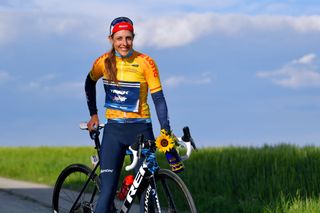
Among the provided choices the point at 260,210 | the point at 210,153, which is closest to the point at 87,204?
the point at 260,210

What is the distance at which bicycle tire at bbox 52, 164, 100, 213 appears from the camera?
7.14 meters

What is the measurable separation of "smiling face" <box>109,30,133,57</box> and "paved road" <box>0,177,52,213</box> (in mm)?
4782

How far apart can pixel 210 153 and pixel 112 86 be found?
1153 cm

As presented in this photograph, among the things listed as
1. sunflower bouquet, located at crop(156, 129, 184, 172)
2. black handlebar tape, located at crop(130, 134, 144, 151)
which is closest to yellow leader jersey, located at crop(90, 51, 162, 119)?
black handlebar tape, located at crop(130, 134, 144, 151)

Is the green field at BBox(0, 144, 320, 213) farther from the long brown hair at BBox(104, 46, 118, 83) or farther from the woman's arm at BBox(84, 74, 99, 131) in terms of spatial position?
the long brown hair at BBox(104, 46, 118, 83)

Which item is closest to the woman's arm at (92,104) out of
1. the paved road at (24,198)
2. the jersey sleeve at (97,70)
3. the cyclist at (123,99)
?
the jersey sleeve at (97,70)

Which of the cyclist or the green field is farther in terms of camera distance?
the green field

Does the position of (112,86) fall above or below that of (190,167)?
above

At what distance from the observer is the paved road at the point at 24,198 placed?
10.6 m

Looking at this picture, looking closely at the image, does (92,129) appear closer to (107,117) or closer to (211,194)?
(107,117)

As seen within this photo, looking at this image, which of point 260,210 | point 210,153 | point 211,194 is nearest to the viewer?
point 260,210

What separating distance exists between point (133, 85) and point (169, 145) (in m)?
0.75

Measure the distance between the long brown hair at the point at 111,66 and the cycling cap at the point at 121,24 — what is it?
0.65 feet

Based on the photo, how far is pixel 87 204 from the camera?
7.19 metres
